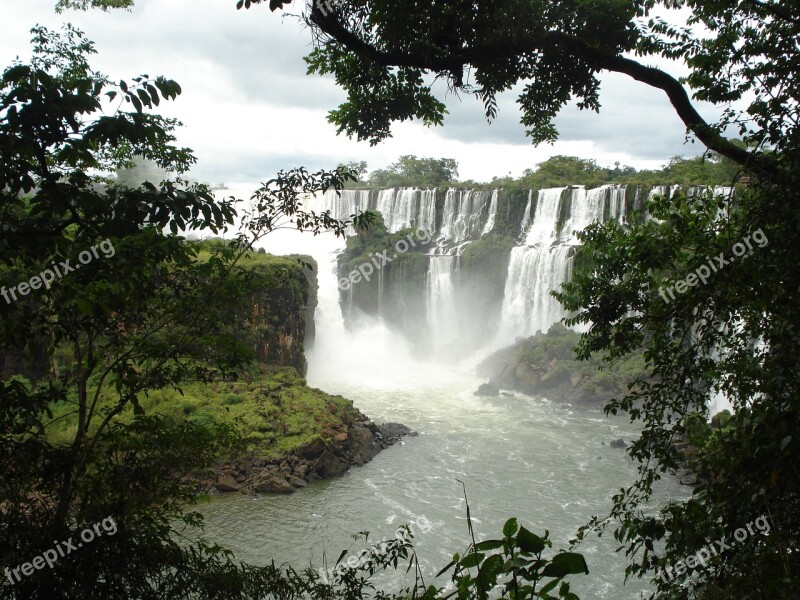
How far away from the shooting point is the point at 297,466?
13.2 m

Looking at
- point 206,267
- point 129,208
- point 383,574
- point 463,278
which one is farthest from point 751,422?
point 463,278

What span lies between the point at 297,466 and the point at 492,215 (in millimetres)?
19444

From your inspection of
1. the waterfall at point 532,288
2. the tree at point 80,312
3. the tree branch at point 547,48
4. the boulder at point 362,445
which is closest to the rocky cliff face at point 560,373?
the waterfall at point 532,288

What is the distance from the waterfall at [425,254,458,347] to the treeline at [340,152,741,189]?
202 inches

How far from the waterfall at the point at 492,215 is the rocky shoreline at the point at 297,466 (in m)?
16.5

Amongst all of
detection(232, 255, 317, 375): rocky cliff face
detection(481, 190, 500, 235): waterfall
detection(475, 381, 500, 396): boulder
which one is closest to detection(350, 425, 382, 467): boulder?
detection(232, 255, 317, 375): rocky cliff face

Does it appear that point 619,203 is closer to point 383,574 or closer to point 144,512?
point 383,574

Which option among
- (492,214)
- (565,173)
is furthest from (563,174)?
(492,214)

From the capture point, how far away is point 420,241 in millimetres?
29969

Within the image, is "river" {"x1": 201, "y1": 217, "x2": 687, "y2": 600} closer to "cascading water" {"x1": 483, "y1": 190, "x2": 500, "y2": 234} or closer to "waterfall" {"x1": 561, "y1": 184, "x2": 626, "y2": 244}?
"waterfall" {"x1": 561, "y1": 184, "x2": 626, "y2": 244}

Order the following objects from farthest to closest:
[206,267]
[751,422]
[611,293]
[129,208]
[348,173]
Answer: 1. [611,293]
2. [348,173]
3. [206,267]
4. [129,208]
5. [751,422]

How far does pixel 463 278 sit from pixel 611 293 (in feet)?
77.3

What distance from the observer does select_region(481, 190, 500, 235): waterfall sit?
2929 centimetres

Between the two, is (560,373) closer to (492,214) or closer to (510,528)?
(492,214)
